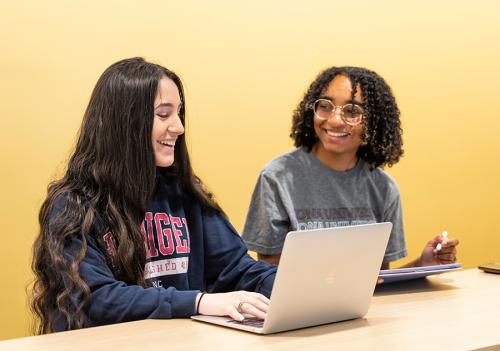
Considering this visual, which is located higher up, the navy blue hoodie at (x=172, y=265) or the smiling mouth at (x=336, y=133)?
the smiling mouth at (x=336, y=133)

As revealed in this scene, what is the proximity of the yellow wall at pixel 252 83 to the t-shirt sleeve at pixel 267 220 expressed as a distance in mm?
663

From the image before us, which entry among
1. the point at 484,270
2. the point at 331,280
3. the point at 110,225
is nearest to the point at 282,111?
the point at 484,270

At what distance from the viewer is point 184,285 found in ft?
6.68

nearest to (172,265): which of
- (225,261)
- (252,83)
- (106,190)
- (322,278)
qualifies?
(225,261)

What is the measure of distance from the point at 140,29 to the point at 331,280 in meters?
1.66

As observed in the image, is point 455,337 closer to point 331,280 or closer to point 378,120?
point 331,280

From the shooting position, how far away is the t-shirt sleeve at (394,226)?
263cm

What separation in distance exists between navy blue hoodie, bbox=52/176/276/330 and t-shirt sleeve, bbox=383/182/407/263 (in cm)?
67

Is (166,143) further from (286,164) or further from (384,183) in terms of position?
(384,183)

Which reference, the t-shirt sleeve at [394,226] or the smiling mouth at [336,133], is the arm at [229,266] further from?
the t-shirt sleeve at [394,226]

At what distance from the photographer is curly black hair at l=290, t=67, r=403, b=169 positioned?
8.66ft

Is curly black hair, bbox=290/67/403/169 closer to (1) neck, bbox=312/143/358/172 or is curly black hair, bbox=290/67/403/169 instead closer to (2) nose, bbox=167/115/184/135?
(1) neck, bbox=312/143/358/172

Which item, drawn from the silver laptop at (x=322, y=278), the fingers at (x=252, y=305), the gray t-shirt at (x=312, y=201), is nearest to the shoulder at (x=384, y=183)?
the gray t-shirt at (x=312, y=201)

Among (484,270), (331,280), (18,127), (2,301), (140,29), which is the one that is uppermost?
(140,29)
